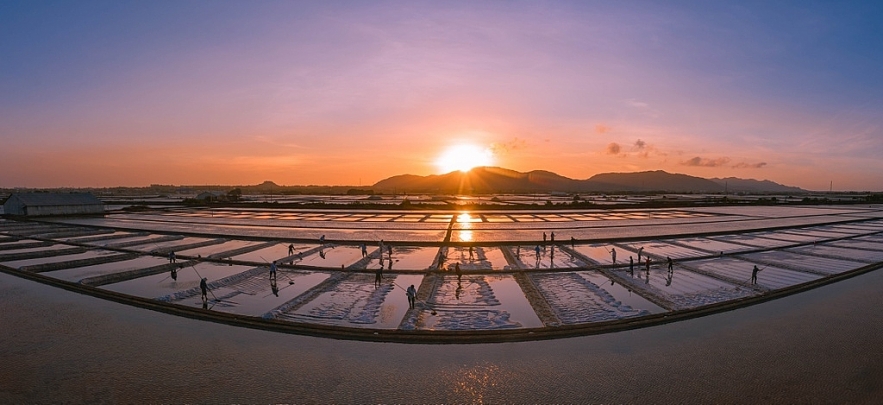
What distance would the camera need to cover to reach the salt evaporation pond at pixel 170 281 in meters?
15.6

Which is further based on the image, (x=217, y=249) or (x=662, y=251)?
(x=217, y=249)

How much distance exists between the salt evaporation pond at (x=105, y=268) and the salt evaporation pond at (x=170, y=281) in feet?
7.39

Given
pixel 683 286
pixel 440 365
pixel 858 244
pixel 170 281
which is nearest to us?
pixel 440 365

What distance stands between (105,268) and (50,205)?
3839cm

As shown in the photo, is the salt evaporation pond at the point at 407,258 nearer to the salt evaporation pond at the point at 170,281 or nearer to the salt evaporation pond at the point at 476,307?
the salt evaporation pond at the point at 476,307

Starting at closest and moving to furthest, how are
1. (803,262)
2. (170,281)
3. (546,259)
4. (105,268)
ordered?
(170,281)
(105,268)
(803,262)
(546,259)

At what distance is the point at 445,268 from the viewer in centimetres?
1905


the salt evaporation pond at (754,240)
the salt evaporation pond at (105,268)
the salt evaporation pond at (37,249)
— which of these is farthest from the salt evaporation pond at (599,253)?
the salt evaporation pond at (37,249)

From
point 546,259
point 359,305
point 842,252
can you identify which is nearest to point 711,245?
point 842,252

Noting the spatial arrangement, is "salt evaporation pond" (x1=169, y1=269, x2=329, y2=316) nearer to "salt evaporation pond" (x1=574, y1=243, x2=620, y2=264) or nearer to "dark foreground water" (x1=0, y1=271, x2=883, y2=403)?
"dark foreground water" (x1=0, y1=271, x2=883, y2=403)

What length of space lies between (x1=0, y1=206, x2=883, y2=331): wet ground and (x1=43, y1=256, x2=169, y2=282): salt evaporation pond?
3.8 inches

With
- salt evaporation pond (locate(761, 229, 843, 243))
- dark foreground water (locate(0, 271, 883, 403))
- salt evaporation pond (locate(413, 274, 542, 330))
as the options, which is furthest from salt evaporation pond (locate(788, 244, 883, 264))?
salt evaporation pond (locate(413, 274, 542, 330))

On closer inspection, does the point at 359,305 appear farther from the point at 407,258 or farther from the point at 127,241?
the point at 127,241

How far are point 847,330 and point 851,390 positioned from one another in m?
4.42
